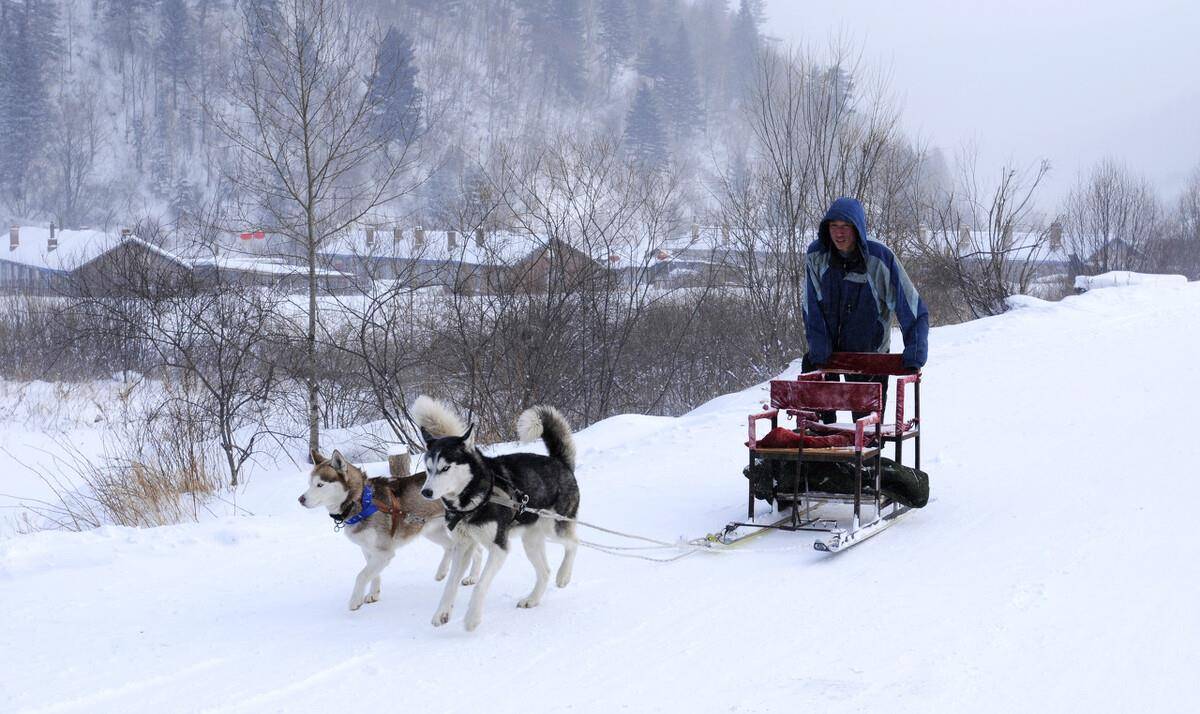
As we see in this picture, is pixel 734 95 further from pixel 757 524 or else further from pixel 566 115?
pixel 757 524

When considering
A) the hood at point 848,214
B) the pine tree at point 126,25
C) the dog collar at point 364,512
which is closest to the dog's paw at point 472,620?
the dog collar at point 364,512

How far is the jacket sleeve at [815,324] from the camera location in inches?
265

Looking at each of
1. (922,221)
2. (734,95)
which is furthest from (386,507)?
(734,95)

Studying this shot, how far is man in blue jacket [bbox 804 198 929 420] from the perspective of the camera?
651cm

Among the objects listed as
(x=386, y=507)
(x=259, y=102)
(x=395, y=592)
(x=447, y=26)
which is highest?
(x=447, y=26)

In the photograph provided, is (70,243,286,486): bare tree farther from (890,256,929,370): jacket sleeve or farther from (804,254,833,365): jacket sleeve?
(890,256,929,370): jacket sleeve

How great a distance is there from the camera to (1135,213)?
35812 mm

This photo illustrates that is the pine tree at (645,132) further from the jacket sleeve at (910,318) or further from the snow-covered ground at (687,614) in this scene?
the jacket sleeve at (910,318)

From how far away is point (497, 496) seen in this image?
15.7 ft

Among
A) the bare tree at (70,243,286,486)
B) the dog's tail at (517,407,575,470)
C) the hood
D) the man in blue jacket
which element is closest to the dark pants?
the man in blue jacket

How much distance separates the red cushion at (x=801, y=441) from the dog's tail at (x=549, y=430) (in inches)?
55.5

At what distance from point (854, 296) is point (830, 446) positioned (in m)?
1.24

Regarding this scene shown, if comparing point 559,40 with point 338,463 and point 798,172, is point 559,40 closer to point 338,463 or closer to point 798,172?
point 798,172

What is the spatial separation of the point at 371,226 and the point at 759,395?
19.9ft
